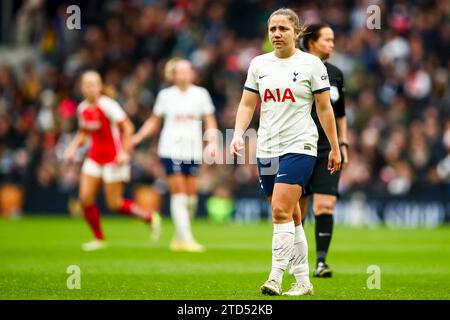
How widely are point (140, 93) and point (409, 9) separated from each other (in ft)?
25.7

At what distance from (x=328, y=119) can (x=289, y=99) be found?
1.31 ft

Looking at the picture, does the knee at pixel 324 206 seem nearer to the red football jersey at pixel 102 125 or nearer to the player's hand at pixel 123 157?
the player's hand at pixel 123 157

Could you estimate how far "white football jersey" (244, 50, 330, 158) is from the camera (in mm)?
8633

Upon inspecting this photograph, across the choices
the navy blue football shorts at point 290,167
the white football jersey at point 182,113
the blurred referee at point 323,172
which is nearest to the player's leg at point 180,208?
the white football jersey at point 182,113

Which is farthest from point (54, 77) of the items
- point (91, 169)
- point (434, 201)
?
point (91, 169)

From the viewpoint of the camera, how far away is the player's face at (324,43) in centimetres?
1076

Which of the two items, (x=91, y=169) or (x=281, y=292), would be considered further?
(x=91, y=169)

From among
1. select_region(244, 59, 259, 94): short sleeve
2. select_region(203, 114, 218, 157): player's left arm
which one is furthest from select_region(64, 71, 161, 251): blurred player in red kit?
select_region(244, 59, 259, 94): short sleeve

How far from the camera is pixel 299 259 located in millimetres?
8984

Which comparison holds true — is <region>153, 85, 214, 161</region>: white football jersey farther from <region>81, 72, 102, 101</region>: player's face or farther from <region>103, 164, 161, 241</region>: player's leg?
<region>81, 72, 102, 101</region>: player's face

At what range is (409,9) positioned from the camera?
2688cm

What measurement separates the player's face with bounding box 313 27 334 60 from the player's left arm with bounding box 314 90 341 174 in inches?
84.4
